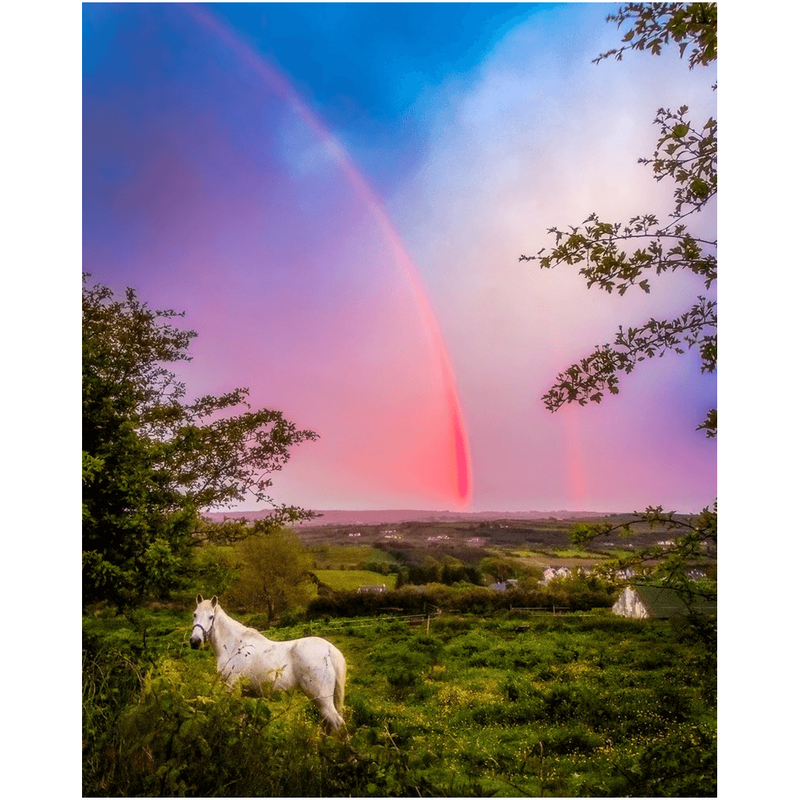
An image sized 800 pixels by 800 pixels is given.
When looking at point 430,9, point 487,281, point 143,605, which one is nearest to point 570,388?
point 487,281

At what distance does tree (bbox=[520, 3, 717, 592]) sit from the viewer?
346 centimetres

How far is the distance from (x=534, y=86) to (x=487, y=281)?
113 cm

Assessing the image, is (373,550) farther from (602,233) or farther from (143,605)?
(602,233)

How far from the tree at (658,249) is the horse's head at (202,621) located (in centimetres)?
215

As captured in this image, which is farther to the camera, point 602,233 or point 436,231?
point 436,231

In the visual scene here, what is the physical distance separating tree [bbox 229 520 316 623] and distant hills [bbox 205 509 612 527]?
5.0 inches

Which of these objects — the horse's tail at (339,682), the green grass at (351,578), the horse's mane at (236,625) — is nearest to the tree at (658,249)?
the green grass at (351,578)

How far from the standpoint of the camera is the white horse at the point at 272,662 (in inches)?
134

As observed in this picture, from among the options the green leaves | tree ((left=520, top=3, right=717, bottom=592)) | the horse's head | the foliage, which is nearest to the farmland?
the horse's head

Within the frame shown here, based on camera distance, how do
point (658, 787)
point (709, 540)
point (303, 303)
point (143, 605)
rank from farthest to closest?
point (303, 303) → point (143, 605) → point (709, 540) → point (658, 787)

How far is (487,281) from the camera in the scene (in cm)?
383

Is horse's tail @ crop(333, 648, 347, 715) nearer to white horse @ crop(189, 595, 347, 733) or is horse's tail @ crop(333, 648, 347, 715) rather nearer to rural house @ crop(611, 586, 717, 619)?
white horse @ crop(189, 595, 347, 733)

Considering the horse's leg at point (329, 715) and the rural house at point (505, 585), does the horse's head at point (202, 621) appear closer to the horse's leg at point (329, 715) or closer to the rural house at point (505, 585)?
the horse's leg at point (329, 715)

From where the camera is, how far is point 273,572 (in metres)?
3.75
